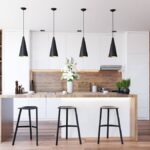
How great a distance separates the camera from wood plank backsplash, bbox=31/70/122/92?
828 centimetres

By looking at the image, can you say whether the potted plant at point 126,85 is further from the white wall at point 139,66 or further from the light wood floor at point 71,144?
the white wall at point 139,66

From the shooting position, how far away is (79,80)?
8359 millimetres

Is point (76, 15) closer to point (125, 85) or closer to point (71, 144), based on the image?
point (125, 85)

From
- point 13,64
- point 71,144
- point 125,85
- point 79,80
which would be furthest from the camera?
point 79,80

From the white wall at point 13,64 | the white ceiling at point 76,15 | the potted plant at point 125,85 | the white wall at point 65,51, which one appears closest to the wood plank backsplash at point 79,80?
the white wall at point 65,51

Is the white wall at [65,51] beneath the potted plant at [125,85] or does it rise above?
above

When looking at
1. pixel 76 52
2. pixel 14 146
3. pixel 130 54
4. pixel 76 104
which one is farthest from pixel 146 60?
pixel 14 146

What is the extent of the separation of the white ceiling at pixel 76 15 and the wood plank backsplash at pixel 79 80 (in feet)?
4.51

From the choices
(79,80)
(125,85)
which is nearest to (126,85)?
(125,85)

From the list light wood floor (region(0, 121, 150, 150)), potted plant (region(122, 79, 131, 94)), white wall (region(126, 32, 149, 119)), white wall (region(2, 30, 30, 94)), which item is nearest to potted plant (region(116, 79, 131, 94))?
potted plant (region(122, 79, 131, 94))

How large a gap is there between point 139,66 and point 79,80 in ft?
6.17

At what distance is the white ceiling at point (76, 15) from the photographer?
527cm

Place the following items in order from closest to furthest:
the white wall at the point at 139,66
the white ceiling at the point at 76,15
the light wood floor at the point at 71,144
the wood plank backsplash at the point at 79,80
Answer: the light wood floor at the point at 71,144
the white ceiling at the point at 76,15
the white wall at the point at 139,66
the wood plank backsplash at the point at 79,80

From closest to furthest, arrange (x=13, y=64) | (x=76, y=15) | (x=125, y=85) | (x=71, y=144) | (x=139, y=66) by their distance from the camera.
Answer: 1. (x=71, y=144)
2. (x=125, y=85)
3. (x=76, y=15)
4. (x=13, y=64)
5. (x=139, y=66)
